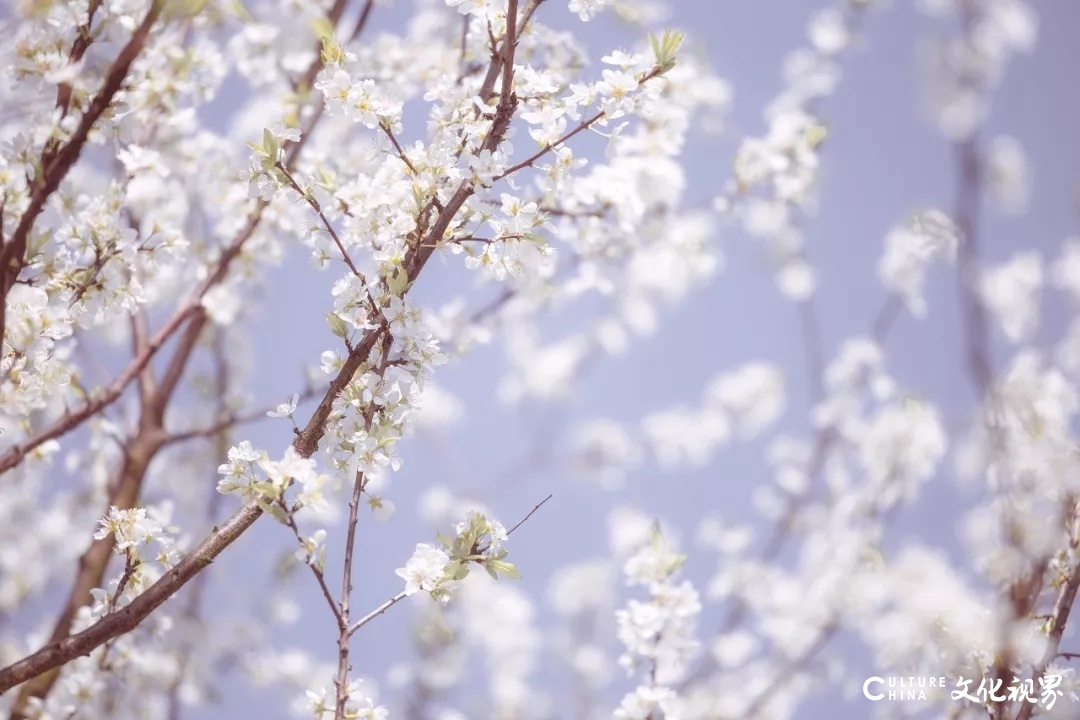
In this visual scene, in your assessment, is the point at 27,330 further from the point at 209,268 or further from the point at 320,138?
the point at 320,138

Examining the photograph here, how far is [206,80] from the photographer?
211 cm

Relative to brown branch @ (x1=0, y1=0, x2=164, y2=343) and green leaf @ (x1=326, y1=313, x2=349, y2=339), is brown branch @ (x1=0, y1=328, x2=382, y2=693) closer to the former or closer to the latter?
green leaf @ (x1=326, y1=313, x2=349, y2=339)

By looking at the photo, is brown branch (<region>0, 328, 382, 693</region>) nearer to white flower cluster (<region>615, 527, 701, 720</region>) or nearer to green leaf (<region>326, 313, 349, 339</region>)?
green leaf (<region>326, 313, 349, 339</region>)

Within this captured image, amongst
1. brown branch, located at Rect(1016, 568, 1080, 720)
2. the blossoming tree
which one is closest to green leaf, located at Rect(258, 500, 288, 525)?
the blossoming tree

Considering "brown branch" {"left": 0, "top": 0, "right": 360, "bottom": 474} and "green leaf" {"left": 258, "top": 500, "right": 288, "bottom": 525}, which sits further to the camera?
"brown branch" {"left": 0, "top": 0, "right": 360, "bottom": 474}

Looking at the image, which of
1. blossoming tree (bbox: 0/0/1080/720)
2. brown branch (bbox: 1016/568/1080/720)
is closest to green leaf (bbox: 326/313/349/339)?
blossoming tree (bbox: 0/0/1080/720)

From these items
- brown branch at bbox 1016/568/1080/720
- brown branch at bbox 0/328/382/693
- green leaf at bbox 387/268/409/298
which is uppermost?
green leaf at bbox 387/268/409/298

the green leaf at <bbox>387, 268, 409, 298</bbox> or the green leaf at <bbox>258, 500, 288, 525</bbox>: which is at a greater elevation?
the green leaf at <bbox>387, 268, 409, 298</bbox>

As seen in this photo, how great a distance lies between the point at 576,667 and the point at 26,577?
3584mm

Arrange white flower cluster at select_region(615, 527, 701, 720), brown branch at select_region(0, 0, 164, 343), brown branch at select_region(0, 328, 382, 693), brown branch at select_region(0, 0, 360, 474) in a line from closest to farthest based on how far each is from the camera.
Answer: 1. brown branch at select_region(0, 0, 164, 343)
2. brown branch at select_region(0, 328, 382, 693)
3. brown branch at select_region(0, 0, 360, 474)
4. white flower cluster at select_region(615, 527, 701, 720)

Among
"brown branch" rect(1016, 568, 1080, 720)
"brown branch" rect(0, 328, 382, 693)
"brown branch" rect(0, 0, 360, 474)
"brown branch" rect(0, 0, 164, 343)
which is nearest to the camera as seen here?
"brown branch" rect(0, 0, 164, 343)

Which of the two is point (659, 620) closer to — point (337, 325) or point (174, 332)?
point (337, 325)

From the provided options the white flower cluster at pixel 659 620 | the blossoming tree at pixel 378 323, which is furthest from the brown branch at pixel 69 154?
the white flower cluster at pixel 659 620

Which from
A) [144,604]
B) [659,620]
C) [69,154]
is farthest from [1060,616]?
[69,154]
